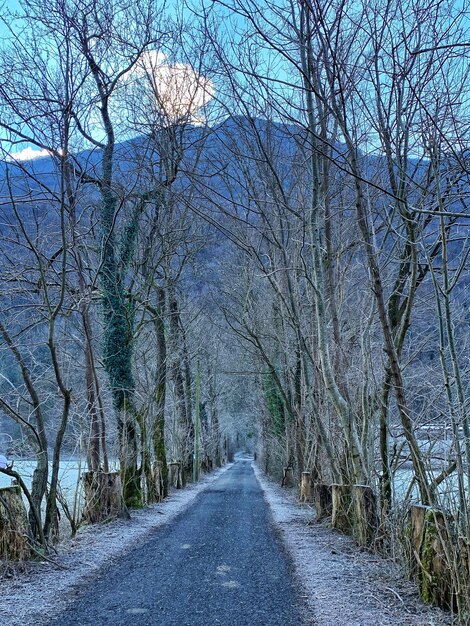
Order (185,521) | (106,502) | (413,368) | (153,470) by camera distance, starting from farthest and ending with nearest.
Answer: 1. (153,470)
2. (185,521)
3. (106,502)
4. (413,368)

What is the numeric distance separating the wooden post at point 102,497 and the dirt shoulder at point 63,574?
0.20m

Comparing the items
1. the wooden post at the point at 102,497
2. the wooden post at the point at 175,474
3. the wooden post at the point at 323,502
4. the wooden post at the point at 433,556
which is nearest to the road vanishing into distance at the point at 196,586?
the wooden post at the point at 433,556

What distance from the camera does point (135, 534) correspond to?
25.9ft

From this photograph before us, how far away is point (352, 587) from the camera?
15.6 feet

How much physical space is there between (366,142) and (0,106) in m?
3.85

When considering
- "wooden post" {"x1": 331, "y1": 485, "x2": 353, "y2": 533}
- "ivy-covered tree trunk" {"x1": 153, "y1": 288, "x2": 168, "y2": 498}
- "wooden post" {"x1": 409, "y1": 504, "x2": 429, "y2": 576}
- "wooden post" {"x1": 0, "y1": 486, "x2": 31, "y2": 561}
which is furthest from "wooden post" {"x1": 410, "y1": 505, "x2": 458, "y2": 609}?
"ivy-covered tree trunk" {"x1": 153, "y1": 288, "x2": 168, "y2": 498}

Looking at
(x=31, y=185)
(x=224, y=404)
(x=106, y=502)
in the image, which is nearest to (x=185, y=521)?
(x=106, y=502)

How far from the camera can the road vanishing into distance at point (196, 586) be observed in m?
3.94

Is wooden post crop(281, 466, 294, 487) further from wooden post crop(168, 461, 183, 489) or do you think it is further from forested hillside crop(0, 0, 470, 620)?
Result: forested hillside crop(0, 0, 470, 620)

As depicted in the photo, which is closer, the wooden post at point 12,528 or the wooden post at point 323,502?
the wooden post at point 12,528

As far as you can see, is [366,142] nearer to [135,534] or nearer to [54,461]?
[54,461]

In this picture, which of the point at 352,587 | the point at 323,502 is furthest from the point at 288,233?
the point at 352,587

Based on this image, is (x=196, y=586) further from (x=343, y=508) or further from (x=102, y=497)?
(x=102, y=497)

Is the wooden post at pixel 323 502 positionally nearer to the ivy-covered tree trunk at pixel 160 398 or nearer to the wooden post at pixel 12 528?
the wooden post at pixel 12 528
